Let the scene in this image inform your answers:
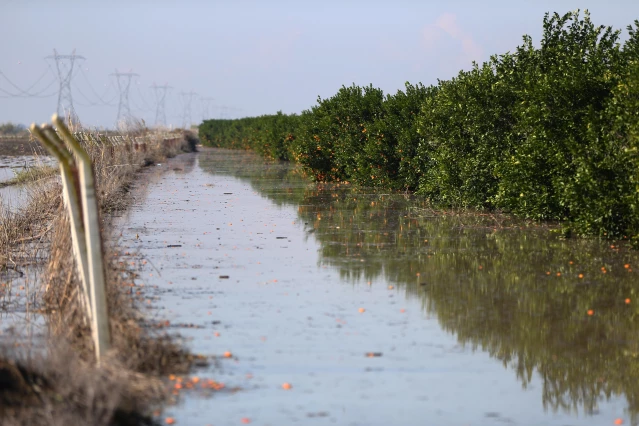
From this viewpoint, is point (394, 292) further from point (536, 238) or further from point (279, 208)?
point (279, 208)

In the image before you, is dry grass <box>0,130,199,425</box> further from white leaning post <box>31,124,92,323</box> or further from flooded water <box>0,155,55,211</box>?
flooded water <box>0,155,55,211</box>

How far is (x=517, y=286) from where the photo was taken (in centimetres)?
1180

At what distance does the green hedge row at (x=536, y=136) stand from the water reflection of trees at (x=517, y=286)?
72 cm

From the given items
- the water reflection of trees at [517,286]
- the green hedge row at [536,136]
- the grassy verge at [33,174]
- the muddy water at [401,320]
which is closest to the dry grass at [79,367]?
the muddy water at [401,320]

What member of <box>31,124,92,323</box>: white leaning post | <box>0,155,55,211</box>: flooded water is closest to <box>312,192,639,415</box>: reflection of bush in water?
<box>31,124,92,323</box>: white leaning post

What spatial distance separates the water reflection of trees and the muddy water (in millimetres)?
32

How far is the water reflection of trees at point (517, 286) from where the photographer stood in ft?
26.7

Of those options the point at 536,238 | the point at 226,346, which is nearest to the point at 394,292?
the point at 226,346

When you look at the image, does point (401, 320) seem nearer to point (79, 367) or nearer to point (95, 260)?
point (95, 260)

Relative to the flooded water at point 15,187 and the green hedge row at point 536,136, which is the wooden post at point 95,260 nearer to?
the green hedge row at point 536,136

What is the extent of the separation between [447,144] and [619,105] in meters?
6.81

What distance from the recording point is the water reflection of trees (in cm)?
812

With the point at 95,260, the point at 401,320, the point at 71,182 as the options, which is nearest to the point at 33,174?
the point at 401,320

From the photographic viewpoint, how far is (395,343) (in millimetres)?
8922
